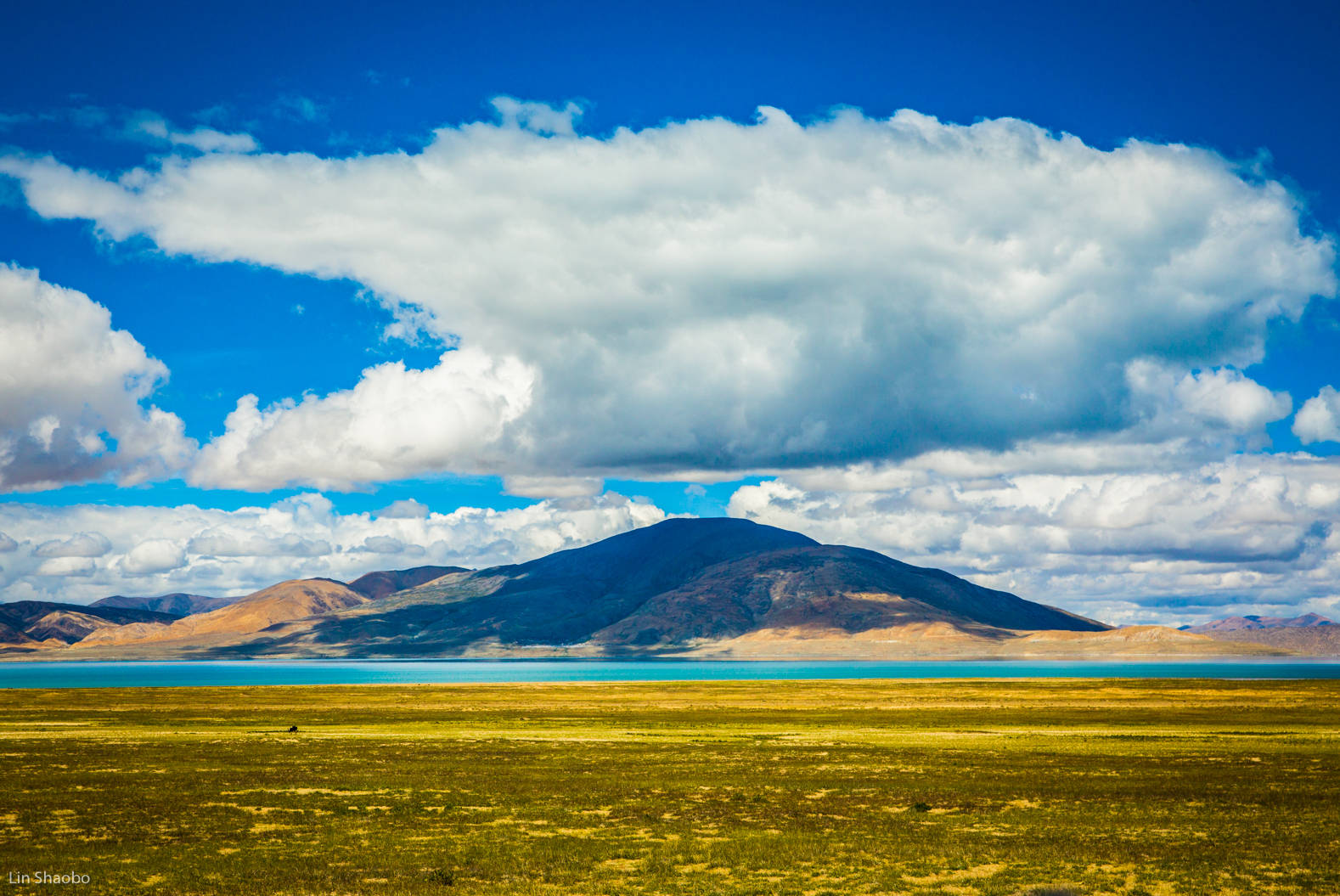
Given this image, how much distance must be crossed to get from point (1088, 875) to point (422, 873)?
18.0m

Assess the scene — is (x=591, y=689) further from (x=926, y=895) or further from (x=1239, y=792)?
(x=926, y=895)

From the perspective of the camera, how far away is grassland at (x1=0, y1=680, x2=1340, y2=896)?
26.4 m

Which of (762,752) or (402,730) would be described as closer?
(762,752)

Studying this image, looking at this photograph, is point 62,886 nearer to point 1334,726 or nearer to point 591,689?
point 1334,726

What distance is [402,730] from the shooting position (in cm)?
7506

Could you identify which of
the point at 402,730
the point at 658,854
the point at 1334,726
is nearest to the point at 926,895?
the point at 658,854

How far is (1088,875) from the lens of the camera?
26.2 m

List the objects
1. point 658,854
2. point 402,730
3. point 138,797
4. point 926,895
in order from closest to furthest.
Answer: point 926,895
point 658,854
point 138,797
point 402,730

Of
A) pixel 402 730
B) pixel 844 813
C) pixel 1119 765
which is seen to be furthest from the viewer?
pixel 402 730

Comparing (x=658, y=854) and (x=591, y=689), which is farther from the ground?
(x=658, y=854)

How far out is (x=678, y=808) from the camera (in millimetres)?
36938

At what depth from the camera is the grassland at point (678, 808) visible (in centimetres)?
2644

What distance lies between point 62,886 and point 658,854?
15836 millimetres

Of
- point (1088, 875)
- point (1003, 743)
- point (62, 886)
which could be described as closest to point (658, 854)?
point (1088, 875)
